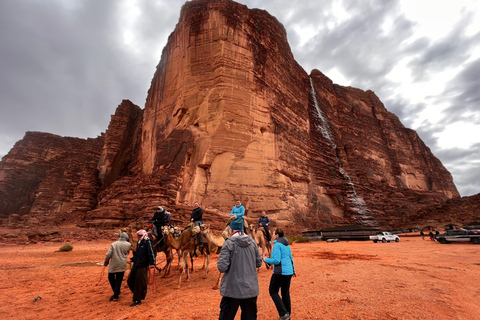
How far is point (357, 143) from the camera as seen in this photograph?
45.2 m

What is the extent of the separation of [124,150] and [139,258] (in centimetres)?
3957

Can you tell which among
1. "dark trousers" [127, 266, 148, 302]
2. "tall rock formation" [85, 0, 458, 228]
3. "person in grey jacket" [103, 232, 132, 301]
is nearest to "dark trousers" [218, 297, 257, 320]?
"dark trousers" [127, 266, 148, 302]

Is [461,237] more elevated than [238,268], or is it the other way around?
[238,268]

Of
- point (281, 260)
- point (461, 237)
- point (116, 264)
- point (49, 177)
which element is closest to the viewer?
point (281, 260)

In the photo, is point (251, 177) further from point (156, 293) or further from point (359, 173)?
point (359, 173)

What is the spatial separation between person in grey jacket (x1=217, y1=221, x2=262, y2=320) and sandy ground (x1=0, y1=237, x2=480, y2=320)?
1.38m

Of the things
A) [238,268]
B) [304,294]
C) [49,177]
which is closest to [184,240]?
[304,294]

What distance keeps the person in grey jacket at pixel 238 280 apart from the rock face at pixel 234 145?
16.1 m

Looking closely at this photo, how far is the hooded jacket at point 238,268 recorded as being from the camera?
304 centimetres

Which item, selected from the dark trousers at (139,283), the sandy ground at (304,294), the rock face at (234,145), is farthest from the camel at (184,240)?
the rock face at (234,145)

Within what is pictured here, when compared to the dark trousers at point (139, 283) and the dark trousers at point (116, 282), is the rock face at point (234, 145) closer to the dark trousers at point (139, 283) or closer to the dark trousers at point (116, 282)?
the dark trousers at point (116, 282)

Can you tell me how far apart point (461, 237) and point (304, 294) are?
56.0 feet

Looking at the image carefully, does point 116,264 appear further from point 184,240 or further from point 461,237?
point 461,237

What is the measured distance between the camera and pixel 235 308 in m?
3.00
